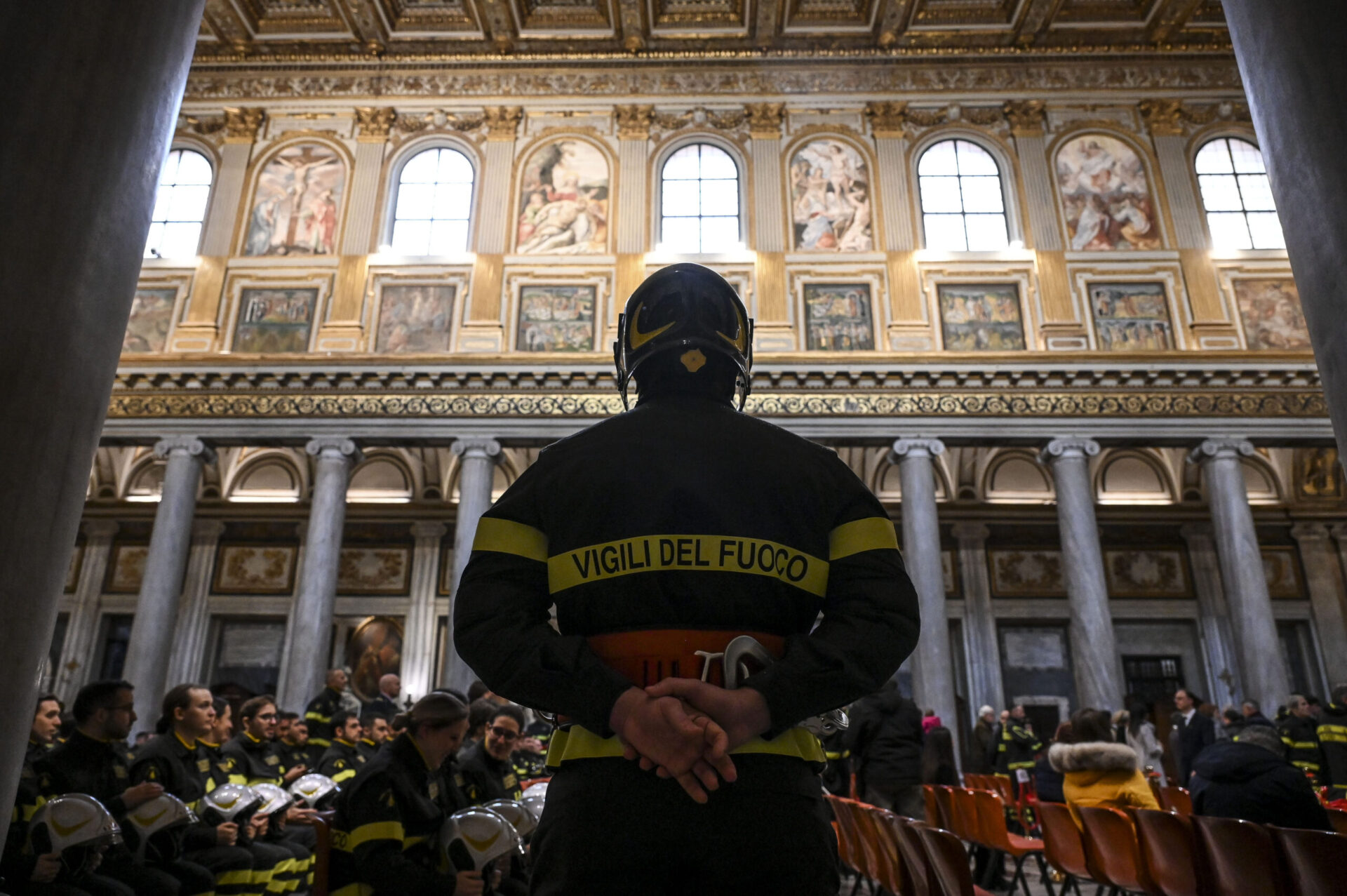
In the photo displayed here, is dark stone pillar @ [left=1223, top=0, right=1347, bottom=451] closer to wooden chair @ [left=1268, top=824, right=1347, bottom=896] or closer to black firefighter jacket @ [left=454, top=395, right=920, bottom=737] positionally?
black firefighter jacket @ [left=454, top=395, right=920, bottom=737]

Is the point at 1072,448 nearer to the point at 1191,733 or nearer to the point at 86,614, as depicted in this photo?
the point at 1191,733

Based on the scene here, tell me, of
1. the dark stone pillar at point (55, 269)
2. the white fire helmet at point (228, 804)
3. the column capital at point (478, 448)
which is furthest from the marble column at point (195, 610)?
the dark stone pillar at point (55, 269)

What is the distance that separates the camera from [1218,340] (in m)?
15.1

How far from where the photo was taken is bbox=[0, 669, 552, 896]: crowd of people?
359 centimetres

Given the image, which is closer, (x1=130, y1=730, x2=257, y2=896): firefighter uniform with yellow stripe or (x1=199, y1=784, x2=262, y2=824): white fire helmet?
(x1=199, y1=784, x2=262, y2=824): white fire helmet

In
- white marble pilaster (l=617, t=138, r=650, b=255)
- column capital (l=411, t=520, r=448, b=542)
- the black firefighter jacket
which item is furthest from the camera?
column capital (l=411, t=520, r=448, b=542)

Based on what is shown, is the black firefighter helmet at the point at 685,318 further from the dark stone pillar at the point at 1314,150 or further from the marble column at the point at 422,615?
the marble column at the point at 422,615

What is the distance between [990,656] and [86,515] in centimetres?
1859

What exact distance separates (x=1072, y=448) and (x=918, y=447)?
7.90 feet

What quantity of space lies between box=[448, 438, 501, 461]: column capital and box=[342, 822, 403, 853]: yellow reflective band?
11370 millimetres

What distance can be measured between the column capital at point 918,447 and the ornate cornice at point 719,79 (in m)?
6.98

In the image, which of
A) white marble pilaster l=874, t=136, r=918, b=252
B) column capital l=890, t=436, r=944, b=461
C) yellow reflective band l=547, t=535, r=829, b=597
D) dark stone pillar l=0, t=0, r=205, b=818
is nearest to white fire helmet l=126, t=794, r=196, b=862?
dark stone pillar l=0, t=0, r=205, b=818

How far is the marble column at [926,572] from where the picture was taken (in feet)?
43.6

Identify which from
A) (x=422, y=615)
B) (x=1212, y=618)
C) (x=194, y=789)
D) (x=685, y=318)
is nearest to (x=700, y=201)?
(x=422, y=615)
